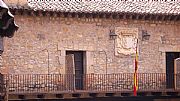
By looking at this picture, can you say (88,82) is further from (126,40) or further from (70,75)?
(126,40)

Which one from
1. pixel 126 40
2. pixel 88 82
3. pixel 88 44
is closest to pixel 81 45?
pixel 88 44

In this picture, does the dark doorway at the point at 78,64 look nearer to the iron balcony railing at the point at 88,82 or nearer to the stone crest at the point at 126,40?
the iron balcony railing at the point at 88,82

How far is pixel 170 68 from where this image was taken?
19.7 m

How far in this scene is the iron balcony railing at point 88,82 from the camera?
1695 centimetres

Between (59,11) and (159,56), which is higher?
(59,11)

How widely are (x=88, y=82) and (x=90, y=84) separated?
0.12 meters

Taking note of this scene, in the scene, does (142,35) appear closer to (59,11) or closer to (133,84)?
(133,84)

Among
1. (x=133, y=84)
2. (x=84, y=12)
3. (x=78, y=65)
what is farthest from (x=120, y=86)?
(x=84, y=12)

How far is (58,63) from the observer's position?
1781 cm

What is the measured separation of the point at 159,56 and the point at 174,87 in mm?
1390

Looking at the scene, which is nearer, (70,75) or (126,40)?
(70,75)

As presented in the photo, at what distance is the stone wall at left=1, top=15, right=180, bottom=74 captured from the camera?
17234 millimetres

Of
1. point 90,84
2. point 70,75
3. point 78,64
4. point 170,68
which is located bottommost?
point 90,84

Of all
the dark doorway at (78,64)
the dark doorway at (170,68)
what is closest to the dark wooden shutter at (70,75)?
the dark doorway at (78,64)
